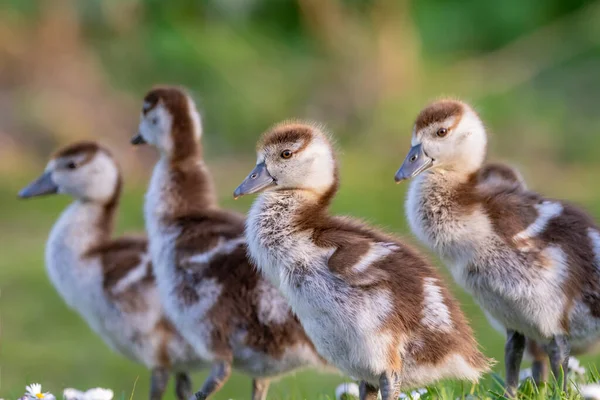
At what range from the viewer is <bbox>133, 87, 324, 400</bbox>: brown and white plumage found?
15.5 feet

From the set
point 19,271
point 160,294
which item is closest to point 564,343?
point 160,294

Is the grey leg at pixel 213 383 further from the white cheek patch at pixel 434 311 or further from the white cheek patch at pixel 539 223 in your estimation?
the white cheek patch at pixel 539 223

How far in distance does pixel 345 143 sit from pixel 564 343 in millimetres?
9150

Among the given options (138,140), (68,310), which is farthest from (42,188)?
(68,310)

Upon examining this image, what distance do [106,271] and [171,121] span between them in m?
0.82

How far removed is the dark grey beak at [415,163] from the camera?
14.2 ft

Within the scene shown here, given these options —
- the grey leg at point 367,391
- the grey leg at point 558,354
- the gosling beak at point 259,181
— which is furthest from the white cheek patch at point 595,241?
the gosling beak at point 259,181

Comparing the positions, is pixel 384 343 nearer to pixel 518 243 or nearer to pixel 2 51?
pixel 518 243

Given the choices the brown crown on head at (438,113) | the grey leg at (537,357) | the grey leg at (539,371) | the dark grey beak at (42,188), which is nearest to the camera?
the brown crown on head at (438,113)

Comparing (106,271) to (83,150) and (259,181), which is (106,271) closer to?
(83,150)

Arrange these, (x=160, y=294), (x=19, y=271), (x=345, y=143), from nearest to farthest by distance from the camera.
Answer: (x=160, y=294) < (x=19, y=271) < (x=345, y=143)

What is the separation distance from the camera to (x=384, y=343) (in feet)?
12.5

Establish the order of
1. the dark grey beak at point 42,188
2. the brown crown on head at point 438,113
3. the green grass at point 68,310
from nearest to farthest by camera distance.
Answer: the brown crown on head at point 438,113 → the dark grey beak at point 42,188 → the green grass at point 68,310

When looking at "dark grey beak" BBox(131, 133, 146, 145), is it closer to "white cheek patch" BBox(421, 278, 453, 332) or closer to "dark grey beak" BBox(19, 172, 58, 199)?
"dark grey beak" BBox(19, 172, 58, 199)
